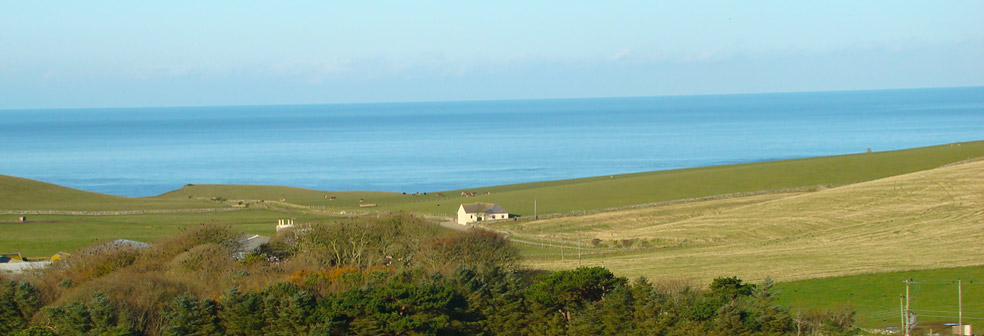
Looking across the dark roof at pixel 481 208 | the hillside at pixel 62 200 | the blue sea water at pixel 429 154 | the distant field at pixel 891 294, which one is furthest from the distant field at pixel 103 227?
the distant field at pixel 891 294

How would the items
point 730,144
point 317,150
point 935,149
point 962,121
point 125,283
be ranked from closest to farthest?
point 125,283 < point 935,149 < point 730,144 < point 317,150 < point 962,121

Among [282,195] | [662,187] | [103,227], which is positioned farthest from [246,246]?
[282,195]

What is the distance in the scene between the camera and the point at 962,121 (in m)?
179

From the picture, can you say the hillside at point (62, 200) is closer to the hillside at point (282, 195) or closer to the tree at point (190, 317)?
the hillside at point (282, 195)

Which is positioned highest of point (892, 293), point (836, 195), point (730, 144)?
point (730, 144)

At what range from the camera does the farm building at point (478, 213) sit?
59.1m

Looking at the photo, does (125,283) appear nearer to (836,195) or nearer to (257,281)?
(257,281)

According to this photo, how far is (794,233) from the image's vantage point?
49.4 metres

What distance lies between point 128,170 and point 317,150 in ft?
128

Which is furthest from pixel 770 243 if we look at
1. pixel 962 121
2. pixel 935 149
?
pixel 962 121

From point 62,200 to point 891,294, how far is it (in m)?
68.6

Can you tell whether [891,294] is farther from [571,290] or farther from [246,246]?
[246,246]

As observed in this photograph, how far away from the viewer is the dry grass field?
124 ft

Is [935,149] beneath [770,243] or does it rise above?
above
